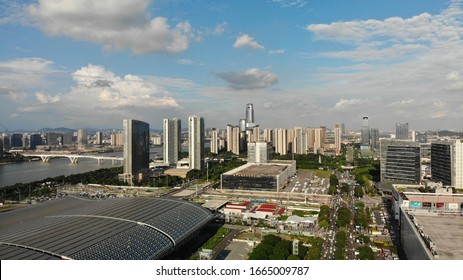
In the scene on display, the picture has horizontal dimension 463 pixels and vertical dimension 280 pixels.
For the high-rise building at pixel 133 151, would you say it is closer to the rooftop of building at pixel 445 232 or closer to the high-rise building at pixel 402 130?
the rooftop of building at pixel 445 232

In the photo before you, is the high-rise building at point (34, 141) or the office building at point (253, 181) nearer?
→ the office building at point (253, 181)

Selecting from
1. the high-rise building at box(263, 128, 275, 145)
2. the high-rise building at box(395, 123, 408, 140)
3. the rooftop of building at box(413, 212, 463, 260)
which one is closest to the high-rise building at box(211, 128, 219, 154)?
the high-rise building at box(263, 128, 275, 145)

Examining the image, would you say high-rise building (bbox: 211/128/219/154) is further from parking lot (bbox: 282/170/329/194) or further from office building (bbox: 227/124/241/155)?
parking lot (bbox: 282/170/329/194)

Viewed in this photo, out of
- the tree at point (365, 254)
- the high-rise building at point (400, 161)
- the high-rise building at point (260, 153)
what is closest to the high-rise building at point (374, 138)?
the high-rise building at point (260, 153)

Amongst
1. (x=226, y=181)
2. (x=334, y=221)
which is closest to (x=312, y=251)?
(x=334, y=221)

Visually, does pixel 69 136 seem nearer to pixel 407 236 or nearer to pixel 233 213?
pixel 233 213

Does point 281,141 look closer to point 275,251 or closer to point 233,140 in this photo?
point 233,140
